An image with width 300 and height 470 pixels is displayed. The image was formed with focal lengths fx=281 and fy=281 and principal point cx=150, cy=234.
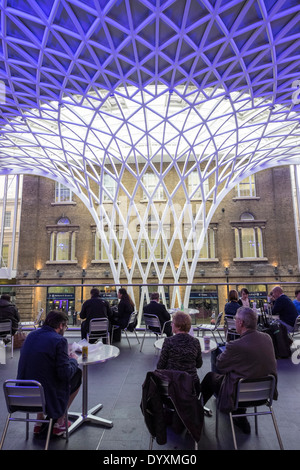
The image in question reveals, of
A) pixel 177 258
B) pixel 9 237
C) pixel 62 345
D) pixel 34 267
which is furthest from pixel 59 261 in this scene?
pixel 62 345

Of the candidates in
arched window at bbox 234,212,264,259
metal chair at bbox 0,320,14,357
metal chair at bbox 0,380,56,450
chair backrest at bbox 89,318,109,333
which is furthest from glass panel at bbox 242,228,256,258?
metal chair at bbox 0,380,56,450

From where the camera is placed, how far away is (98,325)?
7.38m

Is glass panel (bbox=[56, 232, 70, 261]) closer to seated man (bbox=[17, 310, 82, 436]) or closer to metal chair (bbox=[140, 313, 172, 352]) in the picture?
metal chair (bbox=[140, 313, 172, 352])

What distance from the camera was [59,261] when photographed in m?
26.2

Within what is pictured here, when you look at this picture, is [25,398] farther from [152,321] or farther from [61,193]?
[61,193]

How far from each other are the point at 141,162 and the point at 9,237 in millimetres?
15846

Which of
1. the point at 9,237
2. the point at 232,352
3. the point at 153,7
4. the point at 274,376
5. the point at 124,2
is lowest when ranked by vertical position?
the point at 274,376

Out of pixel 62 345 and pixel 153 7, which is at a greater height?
pixel 153 7

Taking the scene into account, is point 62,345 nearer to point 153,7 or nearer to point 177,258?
point 153,7

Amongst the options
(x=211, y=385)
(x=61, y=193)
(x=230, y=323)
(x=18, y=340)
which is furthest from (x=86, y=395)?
(x=61, y=193)

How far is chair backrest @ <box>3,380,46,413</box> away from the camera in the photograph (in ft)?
10.7

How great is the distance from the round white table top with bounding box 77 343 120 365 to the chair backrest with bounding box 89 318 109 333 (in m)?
2.38

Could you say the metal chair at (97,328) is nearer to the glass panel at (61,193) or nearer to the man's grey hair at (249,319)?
the man's grey hair at (249,319)
